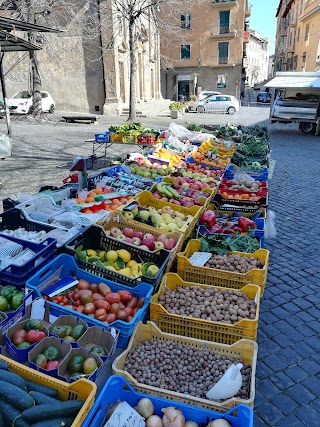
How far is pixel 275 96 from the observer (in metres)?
18.5

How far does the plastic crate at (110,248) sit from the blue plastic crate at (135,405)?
105cm

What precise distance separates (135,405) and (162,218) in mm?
2537

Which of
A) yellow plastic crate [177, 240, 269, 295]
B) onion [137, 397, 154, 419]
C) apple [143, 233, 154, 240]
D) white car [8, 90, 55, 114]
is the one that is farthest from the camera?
white car [8, 90, 55, 114]

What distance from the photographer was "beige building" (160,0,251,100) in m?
35.3

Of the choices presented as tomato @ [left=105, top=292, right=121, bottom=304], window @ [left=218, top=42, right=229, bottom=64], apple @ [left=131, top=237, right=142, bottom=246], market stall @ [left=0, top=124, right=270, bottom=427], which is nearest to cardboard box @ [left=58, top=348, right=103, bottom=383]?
market stall @ [left=0, top=124, right=270, bottom=427]

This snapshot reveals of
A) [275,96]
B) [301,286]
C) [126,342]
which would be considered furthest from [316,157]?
[126,342]

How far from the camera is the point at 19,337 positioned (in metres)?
2.44

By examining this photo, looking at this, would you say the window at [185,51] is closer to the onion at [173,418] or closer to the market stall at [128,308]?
the market stall at [128,308]

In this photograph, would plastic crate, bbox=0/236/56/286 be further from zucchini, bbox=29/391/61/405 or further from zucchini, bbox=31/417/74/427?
zucchini, bbox=31/417/74/427

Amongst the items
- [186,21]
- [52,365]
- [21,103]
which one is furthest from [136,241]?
[186,21]

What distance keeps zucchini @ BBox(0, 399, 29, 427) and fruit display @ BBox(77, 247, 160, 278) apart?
5.07 feet

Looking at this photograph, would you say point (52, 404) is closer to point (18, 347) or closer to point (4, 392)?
point (4, 392)

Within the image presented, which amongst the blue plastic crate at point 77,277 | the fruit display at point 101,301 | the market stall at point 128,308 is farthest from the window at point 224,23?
the fruit display at point 101,301

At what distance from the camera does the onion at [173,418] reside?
2021 mm
